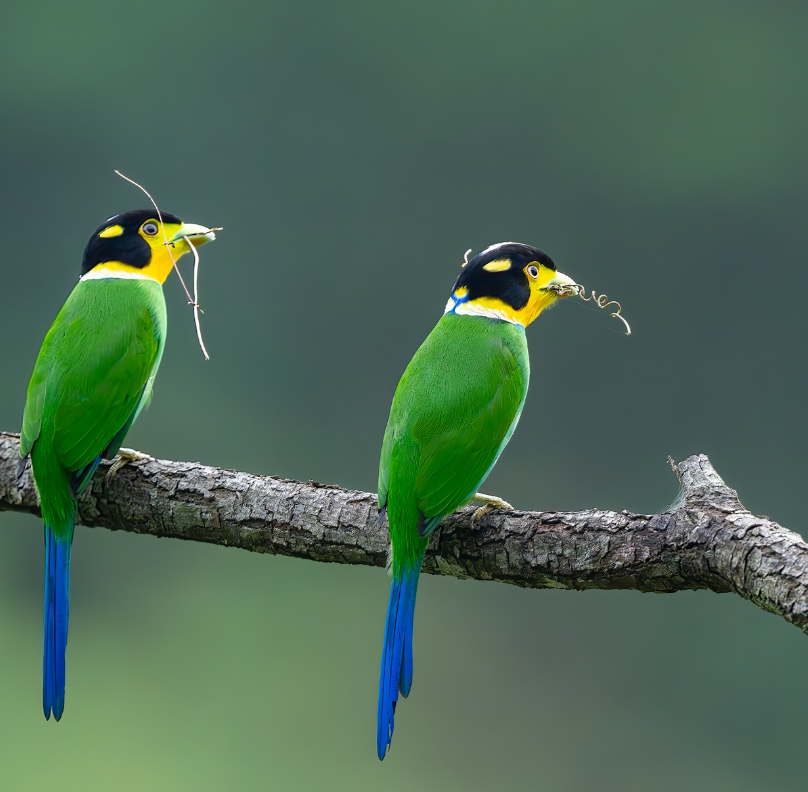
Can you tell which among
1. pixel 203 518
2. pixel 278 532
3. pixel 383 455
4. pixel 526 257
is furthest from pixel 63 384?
pixel 526 257

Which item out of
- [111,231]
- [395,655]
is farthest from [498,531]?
[111,231]

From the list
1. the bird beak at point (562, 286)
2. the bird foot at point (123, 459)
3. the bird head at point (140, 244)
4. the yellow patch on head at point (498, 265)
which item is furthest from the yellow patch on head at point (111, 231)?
the bird beak at point (562, 286)

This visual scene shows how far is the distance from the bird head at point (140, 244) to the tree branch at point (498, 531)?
40 centimetres

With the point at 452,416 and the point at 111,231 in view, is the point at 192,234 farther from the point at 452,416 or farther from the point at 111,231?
the point at 452,416

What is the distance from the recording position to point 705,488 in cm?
149

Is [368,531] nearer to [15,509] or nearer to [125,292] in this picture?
[125,292]

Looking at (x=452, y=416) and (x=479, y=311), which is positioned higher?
(x=479, y=311)

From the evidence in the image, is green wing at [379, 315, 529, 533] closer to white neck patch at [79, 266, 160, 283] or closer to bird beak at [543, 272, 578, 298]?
bird beak at [543, 272, 578, 298]

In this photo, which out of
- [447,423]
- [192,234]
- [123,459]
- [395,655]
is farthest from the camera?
[192,234]

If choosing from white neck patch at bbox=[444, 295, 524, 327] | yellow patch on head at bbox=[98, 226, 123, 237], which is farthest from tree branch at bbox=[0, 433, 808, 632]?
yellow patch on head at bbox=[98, 226, 123, 237]

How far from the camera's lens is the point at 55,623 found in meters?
1.58

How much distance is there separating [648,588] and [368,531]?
469 millimetres

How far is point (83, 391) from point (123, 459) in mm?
191

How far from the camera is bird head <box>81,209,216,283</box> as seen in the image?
76.9 inches
